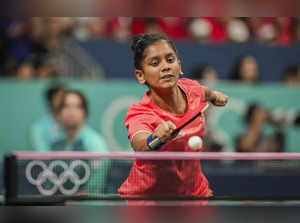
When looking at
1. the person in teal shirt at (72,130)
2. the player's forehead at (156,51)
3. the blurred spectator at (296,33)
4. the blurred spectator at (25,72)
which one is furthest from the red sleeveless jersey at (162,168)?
the blurred spectator at (25,72)

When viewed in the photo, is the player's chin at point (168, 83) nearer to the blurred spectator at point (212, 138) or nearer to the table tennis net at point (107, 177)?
the table tennis net at point (107, 177)

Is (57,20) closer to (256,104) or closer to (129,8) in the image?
(256,104)

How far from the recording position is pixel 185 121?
3.46ft

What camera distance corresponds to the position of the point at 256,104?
253cm

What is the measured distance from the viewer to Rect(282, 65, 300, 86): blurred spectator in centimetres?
245

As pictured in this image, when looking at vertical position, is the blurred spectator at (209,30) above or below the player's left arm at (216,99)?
above

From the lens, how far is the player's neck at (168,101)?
1.15 meters

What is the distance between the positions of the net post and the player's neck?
336 millimetres

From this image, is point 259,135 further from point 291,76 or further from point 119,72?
point 119,72

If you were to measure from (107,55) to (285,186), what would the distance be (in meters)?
1.47

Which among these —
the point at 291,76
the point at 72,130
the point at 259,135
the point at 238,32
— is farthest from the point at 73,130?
the point at 291,76

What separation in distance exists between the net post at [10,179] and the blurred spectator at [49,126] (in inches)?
26.3

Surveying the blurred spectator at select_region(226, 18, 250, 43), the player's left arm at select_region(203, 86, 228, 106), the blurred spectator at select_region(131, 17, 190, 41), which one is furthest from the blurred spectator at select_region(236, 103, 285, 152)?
the player's left arm at select_region(203, 86, 228, 106)

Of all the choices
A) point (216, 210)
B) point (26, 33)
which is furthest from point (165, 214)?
point (26, 33)
